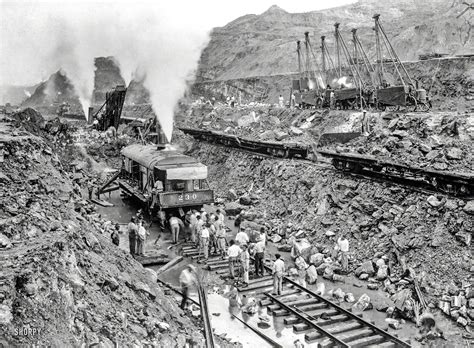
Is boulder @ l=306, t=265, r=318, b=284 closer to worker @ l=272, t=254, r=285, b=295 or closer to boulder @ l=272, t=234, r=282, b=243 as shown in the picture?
worker @ l=272, t=254, r=285, b=295

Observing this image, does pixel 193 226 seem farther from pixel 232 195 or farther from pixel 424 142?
pixel 424 142

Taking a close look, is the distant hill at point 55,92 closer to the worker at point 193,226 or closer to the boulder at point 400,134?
the worker at point 193,226

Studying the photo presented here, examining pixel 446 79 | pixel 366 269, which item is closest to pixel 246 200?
pixel 366 269

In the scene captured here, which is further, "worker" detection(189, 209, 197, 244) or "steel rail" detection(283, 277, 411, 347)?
"worker" detection(189, 209, 197, 244)

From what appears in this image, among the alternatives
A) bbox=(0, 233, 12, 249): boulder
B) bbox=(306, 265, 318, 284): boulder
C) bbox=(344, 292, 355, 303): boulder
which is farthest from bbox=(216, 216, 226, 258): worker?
bbox=(0, 233, 12, 249): boulder

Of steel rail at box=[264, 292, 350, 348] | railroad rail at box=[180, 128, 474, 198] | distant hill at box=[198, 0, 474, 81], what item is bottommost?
steel rail at box=[264, 292, 350, 348]

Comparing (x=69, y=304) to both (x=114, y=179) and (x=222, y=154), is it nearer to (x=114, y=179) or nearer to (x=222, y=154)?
(x=114, y=179)
